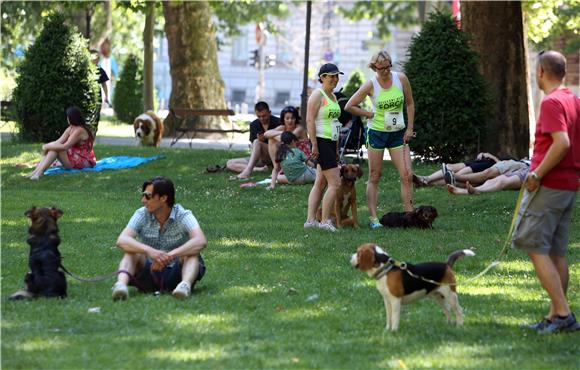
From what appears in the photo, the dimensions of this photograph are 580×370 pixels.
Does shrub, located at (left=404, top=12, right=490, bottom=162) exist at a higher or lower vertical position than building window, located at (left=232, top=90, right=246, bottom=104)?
higher

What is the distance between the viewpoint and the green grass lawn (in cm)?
705

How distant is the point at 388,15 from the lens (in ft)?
150

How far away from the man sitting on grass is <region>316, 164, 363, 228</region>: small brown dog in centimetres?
402

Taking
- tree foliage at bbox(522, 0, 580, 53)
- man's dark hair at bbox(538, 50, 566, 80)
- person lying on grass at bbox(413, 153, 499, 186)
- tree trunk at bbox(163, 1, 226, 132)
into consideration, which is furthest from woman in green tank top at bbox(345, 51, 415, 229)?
tree trunk at bbox(163, 1, 226, 132)

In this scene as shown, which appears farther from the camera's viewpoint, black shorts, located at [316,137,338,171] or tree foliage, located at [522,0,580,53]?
tree foliage, located at [522,0,580,53]

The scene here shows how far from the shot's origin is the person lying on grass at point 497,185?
15.9 m

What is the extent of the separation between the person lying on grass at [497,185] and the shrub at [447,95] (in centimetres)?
253

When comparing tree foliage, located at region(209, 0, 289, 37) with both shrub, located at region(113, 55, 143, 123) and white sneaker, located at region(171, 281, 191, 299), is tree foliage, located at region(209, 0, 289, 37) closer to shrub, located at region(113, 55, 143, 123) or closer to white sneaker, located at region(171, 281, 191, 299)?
shrub, located at region(113, 55, 143, 123)

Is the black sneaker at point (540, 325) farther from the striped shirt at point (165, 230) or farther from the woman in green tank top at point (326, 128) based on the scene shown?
the woman in green tank top at point (326, 128)

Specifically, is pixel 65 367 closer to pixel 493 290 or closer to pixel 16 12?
pixel 493 290

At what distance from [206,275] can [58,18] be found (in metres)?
14.7

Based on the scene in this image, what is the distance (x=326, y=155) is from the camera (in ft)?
41.4

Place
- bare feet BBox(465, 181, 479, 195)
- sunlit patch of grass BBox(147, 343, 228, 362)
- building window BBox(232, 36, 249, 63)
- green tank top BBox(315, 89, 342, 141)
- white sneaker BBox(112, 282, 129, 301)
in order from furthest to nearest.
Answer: building window BBox(232, 36, 249, 63) → bare feet BBox(465, 181, 479, 195) → green tank top BBox(315, 89, 342, 141) → white sneaker BBox(112, 282, 129, 301) → sunlit patch of grass BBox(147, 343, 228, 362)

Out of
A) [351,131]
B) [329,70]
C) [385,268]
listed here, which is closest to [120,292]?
[385,268]
